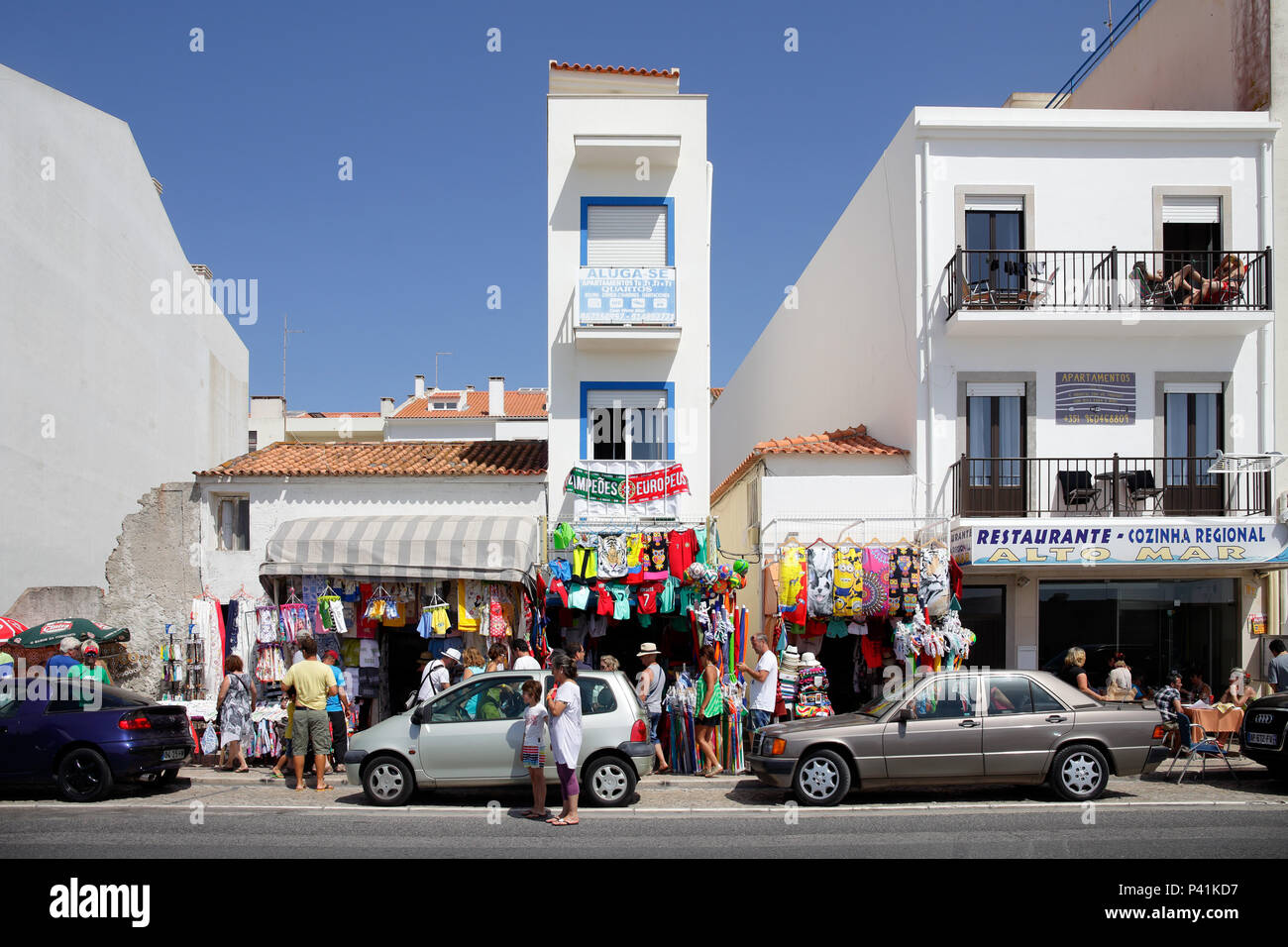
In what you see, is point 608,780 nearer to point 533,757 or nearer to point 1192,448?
point 533,757

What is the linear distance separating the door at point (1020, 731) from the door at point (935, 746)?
0.13 m

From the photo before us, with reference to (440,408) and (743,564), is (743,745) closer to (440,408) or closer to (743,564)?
(743,564)

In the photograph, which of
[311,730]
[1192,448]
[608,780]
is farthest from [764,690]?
[1192,448]

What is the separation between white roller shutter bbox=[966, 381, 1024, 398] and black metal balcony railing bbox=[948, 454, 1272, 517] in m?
1.20

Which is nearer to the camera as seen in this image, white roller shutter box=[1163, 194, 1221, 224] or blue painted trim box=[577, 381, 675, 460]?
white roller shutter box=[1163, 194, 1221, 224]

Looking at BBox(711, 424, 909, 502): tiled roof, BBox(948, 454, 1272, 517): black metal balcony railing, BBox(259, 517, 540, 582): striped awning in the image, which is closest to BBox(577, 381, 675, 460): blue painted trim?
BBox(711, 424, 909, 502): tiled roof

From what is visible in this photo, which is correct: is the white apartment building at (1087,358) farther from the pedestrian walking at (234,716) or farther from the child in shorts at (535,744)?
the pedestrian walking at (234,716)

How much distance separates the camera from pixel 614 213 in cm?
1967

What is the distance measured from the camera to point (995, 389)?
1858 centimetres

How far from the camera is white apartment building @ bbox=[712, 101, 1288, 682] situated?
18.1m

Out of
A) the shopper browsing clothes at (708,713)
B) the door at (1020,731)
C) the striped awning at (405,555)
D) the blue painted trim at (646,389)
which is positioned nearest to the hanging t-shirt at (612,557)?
the striped awning at (405,555)

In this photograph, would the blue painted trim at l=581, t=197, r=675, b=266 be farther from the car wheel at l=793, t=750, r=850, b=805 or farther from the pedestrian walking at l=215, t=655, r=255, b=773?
the car wheel at l=793, t=750, r=850, b=805

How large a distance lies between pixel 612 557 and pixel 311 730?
522 cm

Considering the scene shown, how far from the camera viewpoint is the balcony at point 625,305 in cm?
1889
